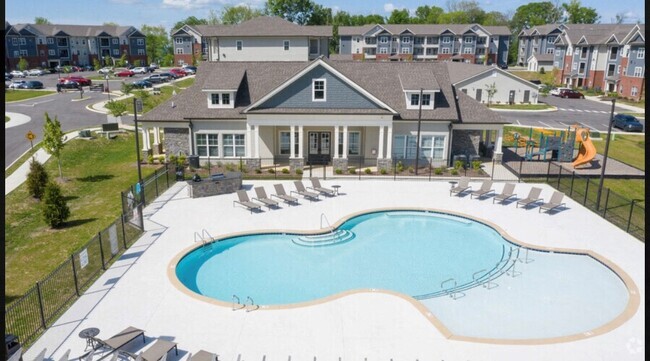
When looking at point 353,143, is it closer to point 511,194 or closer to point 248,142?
point 248,142

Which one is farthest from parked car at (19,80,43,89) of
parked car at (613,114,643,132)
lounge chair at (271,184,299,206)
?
parked car at (613,114,643,132)

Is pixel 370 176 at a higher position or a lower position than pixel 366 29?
lower

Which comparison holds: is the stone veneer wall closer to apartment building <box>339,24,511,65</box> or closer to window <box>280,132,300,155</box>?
window <box>280,132,300,155</box>

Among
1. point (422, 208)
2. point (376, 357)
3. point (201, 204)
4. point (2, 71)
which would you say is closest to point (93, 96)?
point (201, 204)

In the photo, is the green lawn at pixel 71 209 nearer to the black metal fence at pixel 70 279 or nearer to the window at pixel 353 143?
the black metal fence at pixel 70 279

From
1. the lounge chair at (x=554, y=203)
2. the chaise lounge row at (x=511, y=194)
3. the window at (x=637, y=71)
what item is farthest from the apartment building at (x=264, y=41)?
the window at (x=637, y=71)

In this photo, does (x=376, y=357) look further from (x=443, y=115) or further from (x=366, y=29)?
(x=366, y=29)

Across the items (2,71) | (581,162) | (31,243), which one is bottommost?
(31,243)
